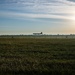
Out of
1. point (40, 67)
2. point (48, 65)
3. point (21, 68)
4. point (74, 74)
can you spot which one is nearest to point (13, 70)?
point (21, 68)

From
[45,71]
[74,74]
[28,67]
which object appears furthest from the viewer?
[28,67]

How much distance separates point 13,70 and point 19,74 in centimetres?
110

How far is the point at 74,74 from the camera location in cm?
1410

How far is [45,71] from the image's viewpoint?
1501 centimetres

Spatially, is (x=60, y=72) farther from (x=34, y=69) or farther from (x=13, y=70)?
(x=13, y=70)

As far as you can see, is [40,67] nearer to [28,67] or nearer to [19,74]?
[28,67]

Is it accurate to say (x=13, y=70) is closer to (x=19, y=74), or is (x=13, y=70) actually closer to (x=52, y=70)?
(x=19, y=74)

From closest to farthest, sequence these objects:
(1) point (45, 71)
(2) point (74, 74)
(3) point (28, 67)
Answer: (2) point (74, 74)
(1) point (45, 71)
(3) point (28, 67)

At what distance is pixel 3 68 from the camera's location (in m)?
15.7

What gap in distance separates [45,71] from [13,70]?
2.43 meters

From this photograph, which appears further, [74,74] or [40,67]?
[40,67]

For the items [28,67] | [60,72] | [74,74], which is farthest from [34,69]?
[74,74]

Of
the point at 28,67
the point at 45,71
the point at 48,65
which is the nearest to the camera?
the point at 45,71

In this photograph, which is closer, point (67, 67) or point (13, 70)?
point (13, 70)
